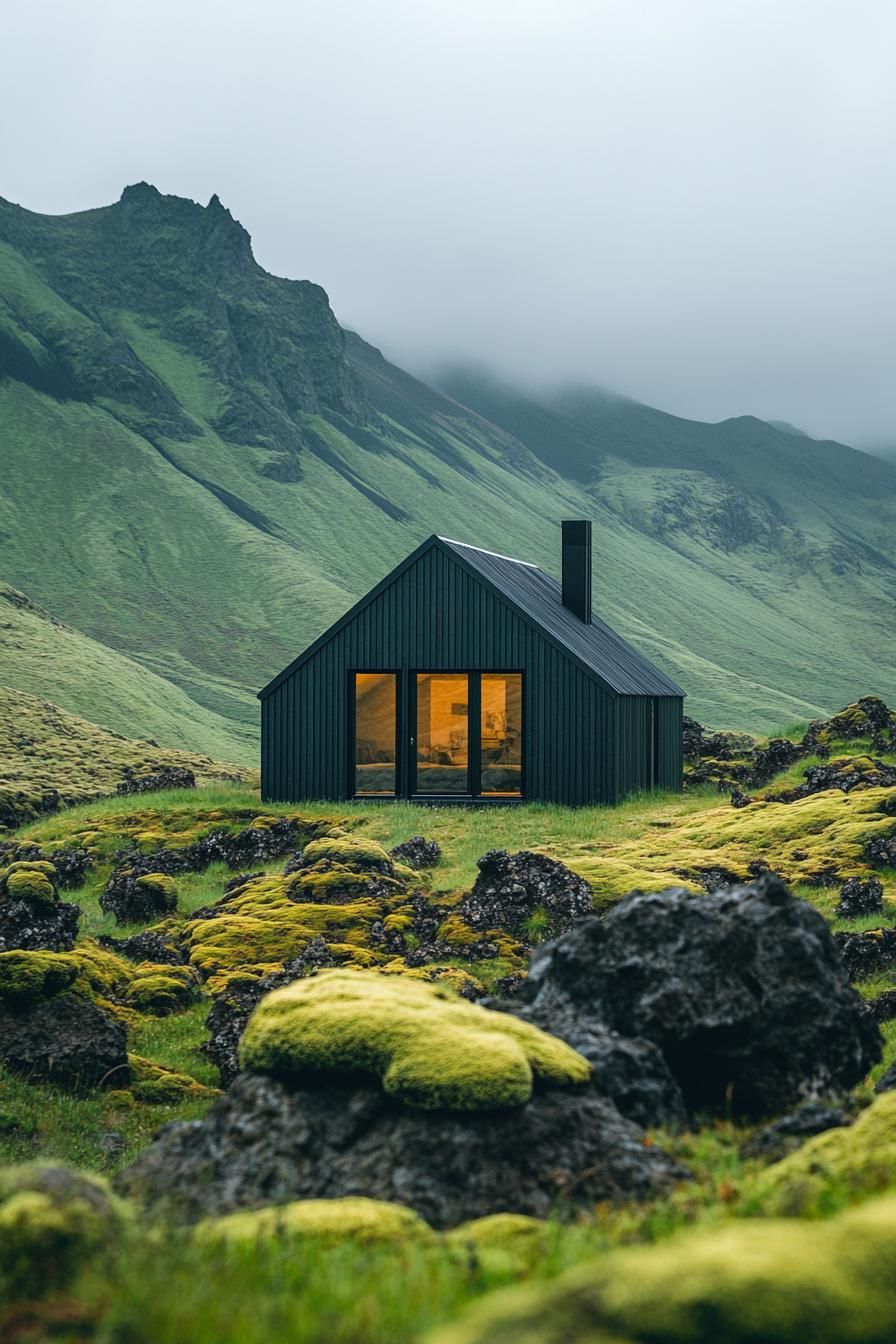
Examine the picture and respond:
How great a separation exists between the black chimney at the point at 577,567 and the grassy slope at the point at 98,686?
48.2 m

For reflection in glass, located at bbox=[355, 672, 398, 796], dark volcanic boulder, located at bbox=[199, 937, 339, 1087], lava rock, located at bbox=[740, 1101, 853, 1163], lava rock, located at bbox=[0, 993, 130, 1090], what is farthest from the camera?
reflection in glass, located at bbox=[355, 672, 398, 796]

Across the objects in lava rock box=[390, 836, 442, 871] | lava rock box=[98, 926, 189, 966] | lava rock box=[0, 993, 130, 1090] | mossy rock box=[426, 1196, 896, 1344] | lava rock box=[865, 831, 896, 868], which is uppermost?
mossy rock box=[426, 1196, 896, 1344]

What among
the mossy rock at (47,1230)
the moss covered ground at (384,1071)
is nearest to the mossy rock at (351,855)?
the moss covered ground at (384,1071)

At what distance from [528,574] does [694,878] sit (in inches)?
Answer: 852

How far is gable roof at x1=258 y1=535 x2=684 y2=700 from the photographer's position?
37000mm

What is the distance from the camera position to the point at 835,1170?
725cm

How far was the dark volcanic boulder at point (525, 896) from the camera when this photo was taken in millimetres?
21969

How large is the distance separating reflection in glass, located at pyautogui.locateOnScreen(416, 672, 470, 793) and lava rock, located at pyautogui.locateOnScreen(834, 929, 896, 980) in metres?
18.6

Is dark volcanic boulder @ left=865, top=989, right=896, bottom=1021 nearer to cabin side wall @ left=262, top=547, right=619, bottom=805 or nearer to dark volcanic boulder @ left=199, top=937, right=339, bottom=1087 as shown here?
dark volcanic boulder @ left=199, top=937, right=339, bottom=1087

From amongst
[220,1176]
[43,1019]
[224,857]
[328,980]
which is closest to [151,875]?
[224,857]

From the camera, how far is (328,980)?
10.5m

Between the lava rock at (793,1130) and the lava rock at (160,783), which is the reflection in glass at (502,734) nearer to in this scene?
the lava rock at (160,783)

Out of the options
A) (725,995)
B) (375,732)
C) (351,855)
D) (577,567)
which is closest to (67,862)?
(351,855)

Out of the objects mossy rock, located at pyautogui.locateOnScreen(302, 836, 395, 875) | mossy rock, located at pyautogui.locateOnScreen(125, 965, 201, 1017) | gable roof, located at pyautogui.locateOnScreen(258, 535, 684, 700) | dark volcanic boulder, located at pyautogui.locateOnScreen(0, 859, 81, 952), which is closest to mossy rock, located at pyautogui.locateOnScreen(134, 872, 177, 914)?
mossy rock, located at pyautogui.locateOnScreen(302, 836, 395, 875)
